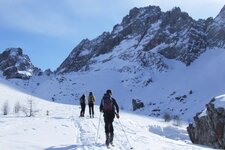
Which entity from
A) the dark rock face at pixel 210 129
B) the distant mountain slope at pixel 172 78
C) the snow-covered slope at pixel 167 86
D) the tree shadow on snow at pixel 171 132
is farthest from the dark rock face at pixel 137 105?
the dark rock face at pixel 210 129

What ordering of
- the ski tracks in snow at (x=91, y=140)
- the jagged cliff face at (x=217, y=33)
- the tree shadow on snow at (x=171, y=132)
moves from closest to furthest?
the ski tracks in snow at (x=91, y=140), the tree shadow on snow at (x=171, y=132), the jagged cliff face at (x=217, y=33)

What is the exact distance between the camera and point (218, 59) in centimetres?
16712

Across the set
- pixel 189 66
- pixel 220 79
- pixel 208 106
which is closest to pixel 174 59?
pixel 189 66

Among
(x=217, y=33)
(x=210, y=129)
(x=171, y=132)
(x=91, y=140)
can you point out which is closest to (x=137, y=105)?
(x=217, y=33)

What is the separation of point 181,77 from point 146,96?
18738 mm

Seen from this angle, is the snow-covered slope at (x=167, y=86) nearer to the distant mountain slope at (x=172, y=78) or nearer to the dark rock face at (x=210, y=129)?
the distant mountain slope at (x=172, y=78)

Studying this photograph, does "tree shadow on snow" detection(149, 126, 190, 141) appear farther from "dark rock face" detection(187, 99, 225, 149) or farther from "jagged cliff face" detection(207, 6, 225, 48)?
"jagged cliff face" detection(207, 6, 225, 48)

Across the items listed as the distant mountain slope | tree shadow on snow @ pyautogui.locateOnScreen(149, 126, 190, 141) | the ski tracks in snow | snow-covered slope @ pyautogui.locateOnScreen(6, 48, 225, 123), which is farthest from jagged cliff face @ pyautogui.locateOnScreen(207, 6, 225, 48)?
the ski tracks in snow

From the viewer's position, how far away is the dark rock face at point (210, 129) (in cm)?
3959

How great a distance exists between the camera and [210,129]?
4125 centimetres

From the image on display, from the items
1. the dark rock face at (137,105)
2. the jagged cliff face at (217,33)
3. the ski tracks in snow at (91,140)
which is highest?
the jagged cliff face at (217,33)

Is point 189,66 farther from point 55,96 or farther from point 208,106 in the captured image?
point 208,106

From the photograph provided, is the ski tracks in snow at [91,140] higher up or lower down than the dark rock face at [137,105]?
lower down

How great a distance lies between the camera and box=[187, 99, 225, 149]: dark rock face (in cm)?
3959
